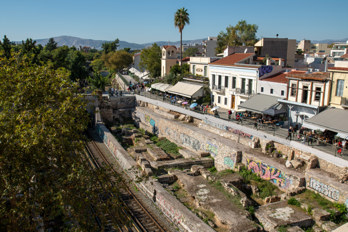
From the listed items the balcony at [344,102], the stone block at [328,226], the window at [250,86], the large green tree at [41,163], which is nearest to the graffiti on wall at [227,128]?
the window at [250,86]

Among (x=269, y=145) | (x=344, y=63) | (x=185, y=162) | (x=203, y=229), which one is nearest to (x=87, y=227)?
(x=203, y=229)

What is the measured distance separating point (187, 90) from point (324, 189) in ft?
84.3

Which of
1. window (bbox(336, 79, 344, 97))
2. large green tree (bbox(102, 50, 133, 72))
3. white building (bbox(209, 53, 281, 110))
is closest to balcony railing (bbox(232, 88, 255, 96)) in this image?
white building (bbox(209, 53, 281, 110))

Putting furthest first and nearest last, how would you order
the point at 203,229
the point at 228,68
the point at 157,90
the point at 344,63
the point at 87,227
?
1. the point at 157,90
2. the point at 228,68
3. the point at 344,63
4. the point at 203,229
5. the point at 87,227

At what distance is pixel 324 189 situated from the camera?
19266 mm

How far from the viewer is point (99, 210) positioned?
9.99 m

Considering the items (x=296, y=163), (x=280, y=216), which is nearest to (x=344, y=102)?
(x=296, y=163)

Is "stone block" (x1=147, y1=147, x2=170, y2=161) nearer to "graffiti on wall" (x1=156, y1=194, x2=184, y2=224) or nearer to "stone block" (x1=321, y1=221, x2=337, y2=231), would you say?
"graffiti on wall" (x1=156, y1=194, x2=184, y2=224)

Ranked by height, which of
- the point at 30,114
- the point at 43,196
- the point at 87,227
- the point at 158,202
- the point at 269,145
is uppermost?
the point at 30,114

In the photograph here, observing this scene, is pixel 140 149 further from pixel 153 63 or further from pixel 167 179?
pixel 153 63

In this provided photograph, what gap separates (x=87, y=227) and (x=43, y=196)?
181 cm

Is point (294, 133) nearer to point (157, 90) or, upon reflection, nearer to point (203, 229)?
point (203, 229)

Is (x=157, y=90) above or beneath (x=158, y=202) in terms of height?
above

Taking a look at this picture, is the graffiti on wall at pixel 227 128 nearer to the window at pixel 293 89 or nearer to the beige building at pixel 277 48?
the window at pixel 293 89
